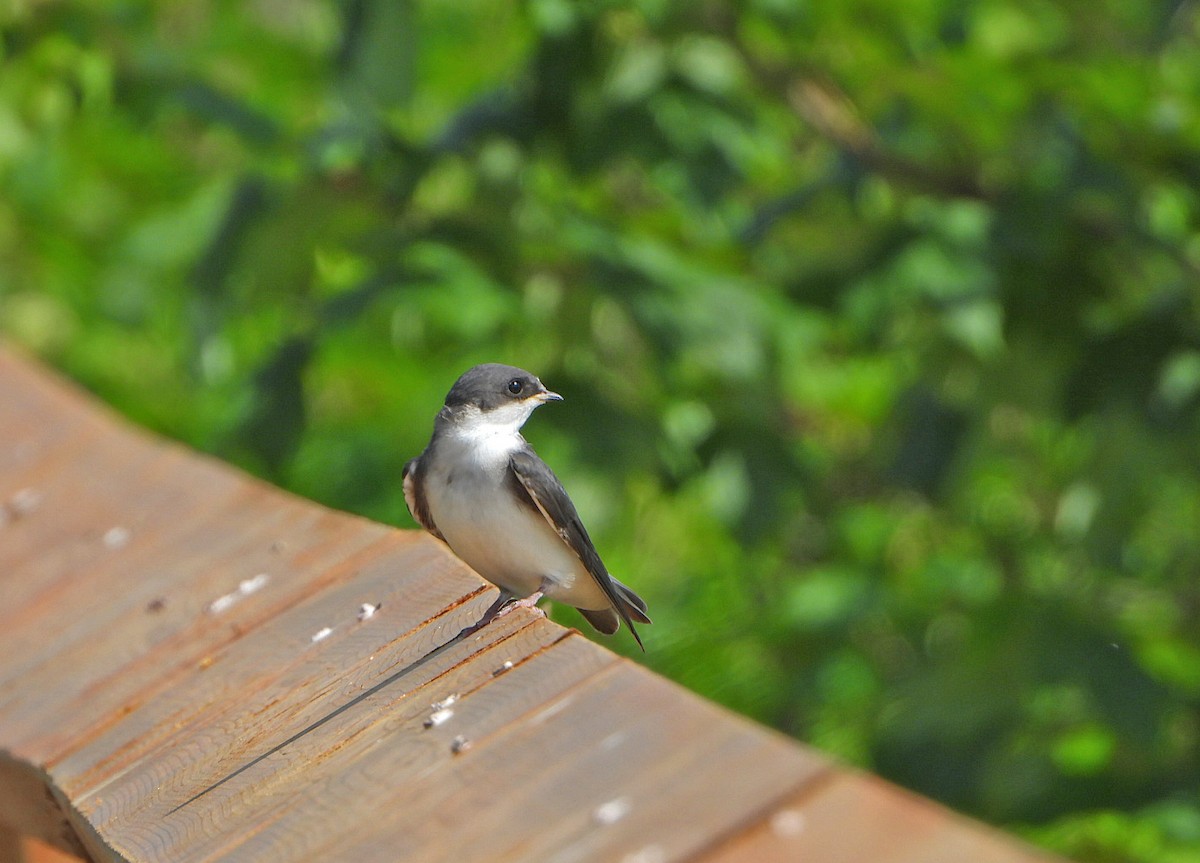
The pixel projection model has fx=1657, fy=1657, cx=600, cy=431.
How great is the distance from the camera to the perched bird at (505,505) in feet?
12.2

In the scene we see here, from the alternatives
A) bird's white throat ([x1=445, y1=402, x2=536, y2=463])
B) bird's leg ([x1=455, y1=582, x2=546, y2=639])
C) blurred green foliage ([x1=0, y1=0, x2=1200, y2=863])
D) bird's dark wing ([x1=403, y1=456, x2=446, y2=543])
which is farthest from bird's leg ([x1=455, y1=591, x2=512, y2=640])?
blurred green foliage ([x1=0, y1=0, x2=1200, y2=863])

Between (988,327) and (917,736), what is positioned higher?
(988,327)

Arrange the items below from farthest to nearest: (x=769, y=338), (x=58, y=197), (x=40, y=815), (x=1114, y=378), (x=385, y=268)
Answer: (x=58, y=197) < (x=769, y=338) < (x=1114, y=378) < (x=385, y=268) < (x=40, y=815)

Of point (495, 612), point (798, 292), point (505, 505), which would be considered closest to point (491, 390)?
point (505, 505)

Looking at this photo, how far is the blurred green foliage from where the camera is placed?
5.22 meters

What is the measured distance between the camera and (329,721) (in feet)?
7.96

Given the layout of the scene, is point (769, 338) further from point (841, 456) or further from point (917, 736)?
point (841, 456)

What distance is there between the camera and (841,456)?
797 centimetres

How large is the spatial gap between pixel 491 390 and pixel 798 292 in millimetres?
2279

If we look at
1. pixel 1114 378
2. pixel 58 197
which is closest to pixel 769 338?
pixel 1114 378

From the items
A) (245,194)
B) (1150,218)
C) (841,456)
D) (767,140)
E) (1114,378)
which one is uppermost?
(245,194)

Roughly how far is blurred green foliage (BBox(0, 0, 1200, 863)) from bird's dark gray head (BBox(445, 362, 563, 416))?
89cm

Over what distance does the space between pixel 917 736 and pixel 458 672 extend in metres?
3.24

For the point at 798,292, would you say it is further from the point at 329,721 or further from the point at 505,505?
the point at 329,721
